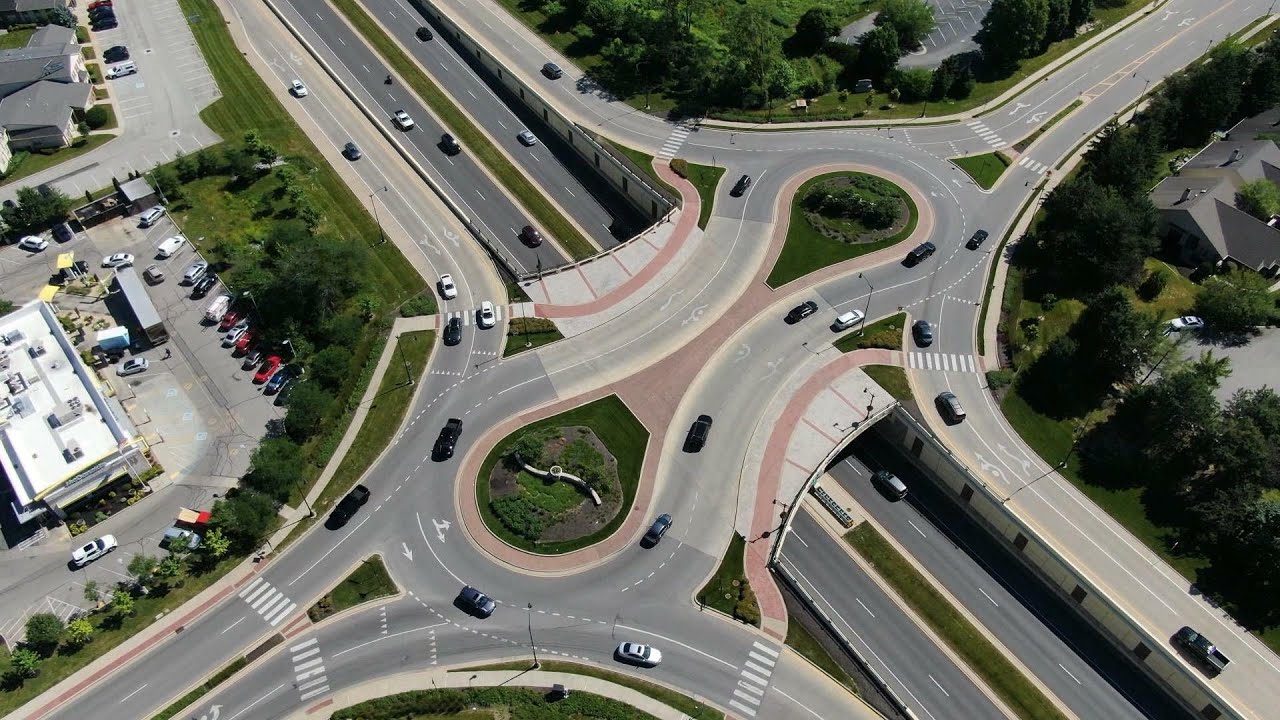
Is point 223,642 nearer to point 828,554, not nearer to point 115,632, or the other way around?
point 115,632

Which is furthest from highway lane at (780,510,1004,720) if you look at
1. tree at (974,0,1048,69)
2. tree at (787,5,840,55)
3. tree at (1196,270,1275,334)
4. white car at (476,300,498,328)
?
tree at (974,0,1048,69)

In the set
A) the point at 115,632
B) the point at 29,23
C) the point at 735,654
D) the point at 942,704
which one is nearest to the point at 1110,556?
the point at 942,704

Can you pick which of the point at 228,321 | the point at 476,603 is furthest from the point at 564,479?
the point at 228,321

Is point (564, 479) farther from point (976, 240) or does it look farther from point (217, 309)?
point (976, 240)

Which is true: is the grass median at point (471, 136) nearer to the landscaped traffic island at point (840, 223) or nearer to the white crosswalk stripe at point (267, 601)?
the landscaped traffic island at point (840, 223)

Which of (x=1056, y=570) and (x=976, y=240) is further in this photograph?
(x=976, y=240)

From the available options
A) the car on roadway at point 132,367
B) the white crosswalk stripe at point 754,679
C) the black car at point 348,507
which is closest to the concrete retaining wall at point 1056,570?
the white crosswalk stripe at point 754,679
